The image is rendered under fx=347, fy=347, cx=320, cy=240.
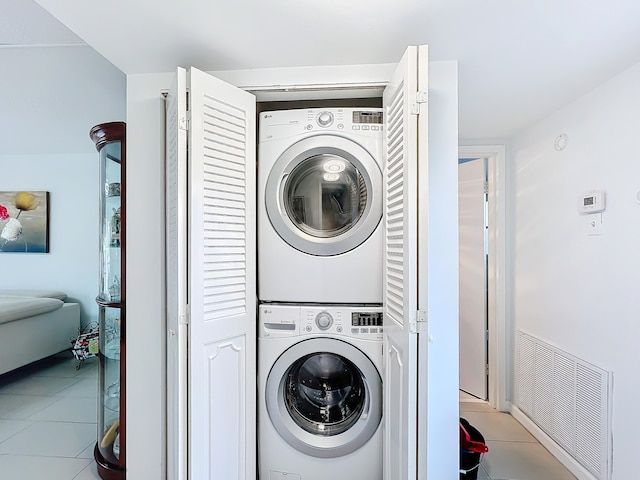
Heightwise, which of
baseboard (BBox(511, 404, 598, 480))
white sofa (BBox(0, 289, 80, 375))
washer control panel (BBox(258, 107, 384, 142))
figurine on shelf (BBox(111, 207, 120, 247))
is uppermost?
washer control panel (BBox(258, 107, 384, 142))

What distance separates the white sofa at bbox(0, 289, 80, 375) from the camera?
313cm

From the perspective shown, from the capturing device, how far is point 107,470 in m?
1.83

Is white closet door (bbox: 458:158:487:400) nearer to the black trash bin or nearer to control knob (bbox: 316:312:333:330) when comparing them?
the black trash bin

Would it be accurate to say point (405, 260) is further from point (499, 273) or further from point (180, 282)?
point (499, 273)

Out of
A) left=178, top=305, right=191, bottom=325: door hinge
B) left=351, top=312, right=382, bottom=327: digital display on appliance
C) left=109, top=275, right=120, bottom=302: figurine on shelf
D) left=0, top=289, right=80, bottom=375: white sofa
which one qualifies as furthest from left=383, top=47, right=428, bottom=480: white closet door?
left=0, top=289, right=80, bottom=375: white sofa

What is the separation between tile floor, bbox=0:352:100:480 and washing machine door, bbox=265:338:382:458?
1.20 meters

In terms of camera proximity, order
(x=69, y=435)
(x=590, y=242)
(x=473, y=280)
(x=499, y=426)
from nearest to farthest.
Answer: (x=590, y=242), (x=69, y=435), (x=499, y=426), (x=473, y=280)

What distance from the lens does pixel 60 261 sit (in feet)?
13.1

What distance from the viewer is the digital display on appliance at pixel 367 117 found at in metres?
1.67

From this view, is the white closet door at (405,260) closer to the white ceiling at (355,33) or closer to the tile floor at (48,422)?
the white ceiling at (355,33)

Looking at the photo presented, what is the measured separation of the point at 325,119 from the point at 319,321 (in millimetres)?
983

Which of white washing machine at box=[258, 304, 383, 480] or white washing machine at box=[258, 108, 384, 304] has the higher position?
white washing machine at box=[258, 108, 384, 304]

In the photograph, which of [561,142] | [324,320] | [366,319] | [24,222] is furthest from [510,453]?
[24,222]

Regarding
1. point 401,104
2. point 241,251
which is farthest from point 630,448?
point 241,251
